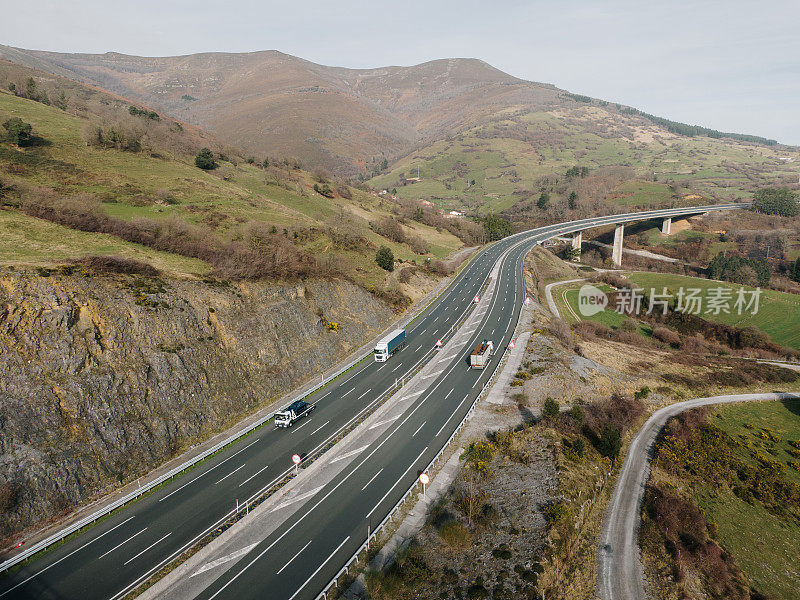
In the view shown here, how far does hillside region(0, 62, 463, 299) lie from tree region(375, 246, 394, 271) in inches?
56.3

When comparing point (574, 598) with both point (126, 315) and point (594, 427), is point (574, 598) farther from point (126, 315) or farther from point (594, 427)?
point (126, 315)

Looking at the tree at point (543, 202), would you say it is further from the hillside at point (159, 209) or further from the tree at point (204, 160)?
the tree at point (204, 160)

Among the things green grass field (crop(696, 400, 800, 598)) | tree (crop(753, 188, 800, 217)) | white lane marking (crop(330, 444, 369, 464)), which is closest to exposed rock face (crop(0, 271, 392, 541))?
white lane marking (crop(330, 444, 369, 464))

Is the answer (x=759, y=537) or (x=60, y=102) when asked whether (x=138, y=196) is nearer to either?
(x=60, y=102)

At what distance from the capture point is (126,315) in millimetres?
35375

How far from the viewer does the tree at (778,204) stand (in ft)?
458

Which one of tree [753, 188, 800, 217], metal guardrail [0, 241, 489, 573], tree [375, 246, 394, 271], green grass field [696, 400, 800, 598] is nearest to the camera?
metal guardrail [0, 241, 489, 573]

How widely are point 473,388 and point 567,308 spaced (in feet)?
161

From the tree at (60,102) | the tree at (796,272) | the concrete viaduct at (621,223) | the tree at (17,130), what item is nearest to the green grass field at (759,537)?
the tree at (796,272)

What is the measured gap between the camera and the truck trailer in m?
49.8

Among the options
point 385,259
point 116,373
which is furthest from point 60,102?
point 116,373

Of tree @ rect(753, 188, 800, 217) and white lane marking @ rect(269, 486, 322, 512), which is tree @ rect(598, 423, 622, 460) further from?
tree @ rect(753, 188, 800, 217)

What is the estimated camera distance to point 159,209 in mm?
60094

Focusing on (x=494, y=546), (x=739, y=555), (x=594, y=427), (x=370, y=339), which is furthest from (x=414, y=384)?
(x=739, y=555)
